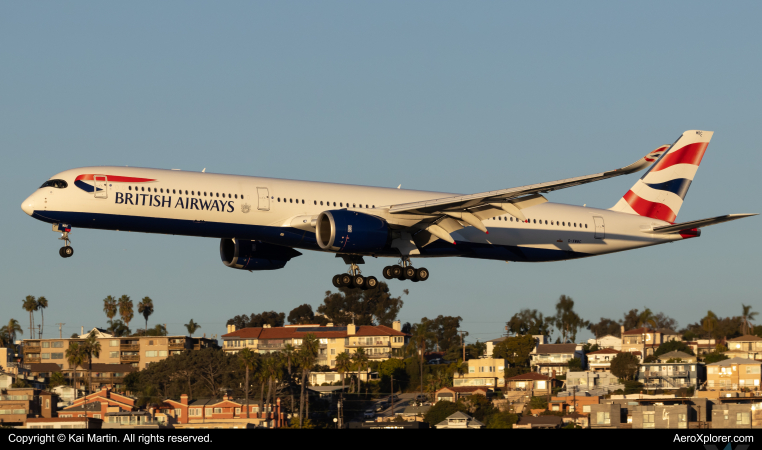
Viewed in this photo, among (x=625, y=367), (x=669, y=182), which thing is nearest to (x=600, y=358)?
(x=625, y=367)

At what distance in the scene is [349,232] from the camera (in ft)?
139

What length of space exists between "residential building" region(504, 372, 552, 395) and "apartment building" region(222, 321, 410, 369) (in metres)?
35.3

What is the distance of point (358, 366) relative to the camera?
135500 millimetres

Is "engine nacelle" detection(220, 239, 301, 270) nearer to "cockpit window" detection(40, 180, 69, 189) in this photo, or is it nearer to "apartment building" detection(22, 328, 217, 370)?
"cockpit window" detection(40, 180, 69, 189)

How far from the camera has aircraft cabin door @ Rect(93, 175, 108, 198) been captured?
4069 centimetres

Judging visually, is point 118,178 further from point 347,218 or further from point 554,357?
point 554,357

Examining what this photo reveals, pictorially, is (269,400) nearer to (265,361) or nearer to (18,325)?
(265,361)

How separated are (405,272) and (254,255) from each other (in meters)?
7.87

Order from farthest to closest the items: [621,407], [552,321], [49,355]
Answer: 1. [552,321]
2. [49,355]
3. [621,407]

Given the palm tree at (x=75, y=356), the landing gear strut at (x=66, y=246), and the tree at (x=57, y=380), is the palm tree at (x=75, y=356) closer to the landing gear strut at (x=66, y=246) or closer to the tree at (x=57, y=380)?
the tree at (x=57, y=380)

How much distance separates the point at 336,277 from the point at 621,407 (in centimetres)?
3807

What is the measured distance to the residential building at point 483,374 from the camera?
137250mm

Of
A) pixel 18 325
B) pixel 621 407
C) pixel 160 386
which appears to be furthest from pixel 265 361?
pixel 18 325
